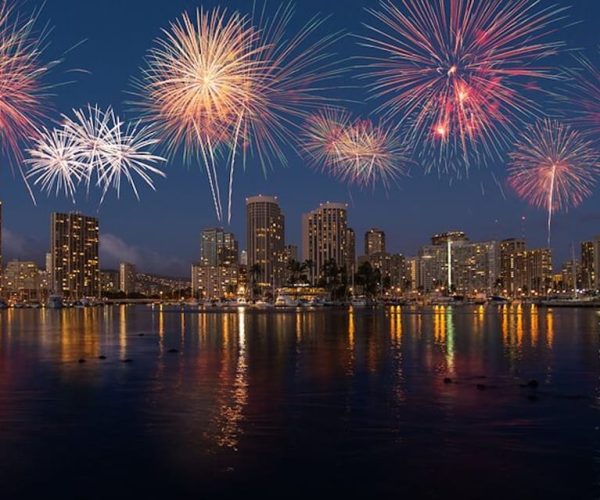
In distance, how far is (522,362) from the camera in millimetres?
40750

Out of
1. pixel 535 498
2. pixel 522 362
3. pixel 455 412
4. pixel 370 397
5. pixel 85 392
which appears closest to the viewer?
pixel 535 498

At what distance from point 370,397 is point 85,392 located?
12.1m

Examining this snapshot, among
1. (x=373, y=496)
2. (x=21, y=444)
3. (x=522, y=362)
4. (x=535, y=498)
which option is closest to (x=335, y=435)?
(x=373, y=496)

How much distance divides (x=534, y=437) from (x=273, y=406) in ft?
31.2

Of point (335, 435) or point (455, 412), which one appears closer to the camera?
point (335, 435)

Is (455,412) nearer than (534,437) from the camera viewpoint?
No

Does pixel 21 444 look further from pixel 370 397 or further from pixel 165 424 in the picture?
pixel 370 397

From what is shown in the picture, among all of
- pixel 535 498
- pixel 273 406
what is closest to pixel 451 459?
pixel 535 498

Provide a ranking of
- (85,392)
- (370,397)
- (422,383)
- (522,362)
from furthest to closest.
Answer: (522,362)
(422,383)
(85,392)
(370,397)

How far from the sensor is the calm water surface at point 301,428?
1619cm

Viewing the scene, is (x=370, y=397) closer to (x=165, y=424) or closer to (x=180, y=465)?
(x=165, y=424)

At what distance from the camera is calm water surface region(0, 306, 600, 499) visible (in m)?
16.2

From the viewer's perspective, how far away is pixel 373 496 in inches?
603

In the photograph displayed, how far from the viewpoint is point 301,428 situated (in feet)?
72.0
